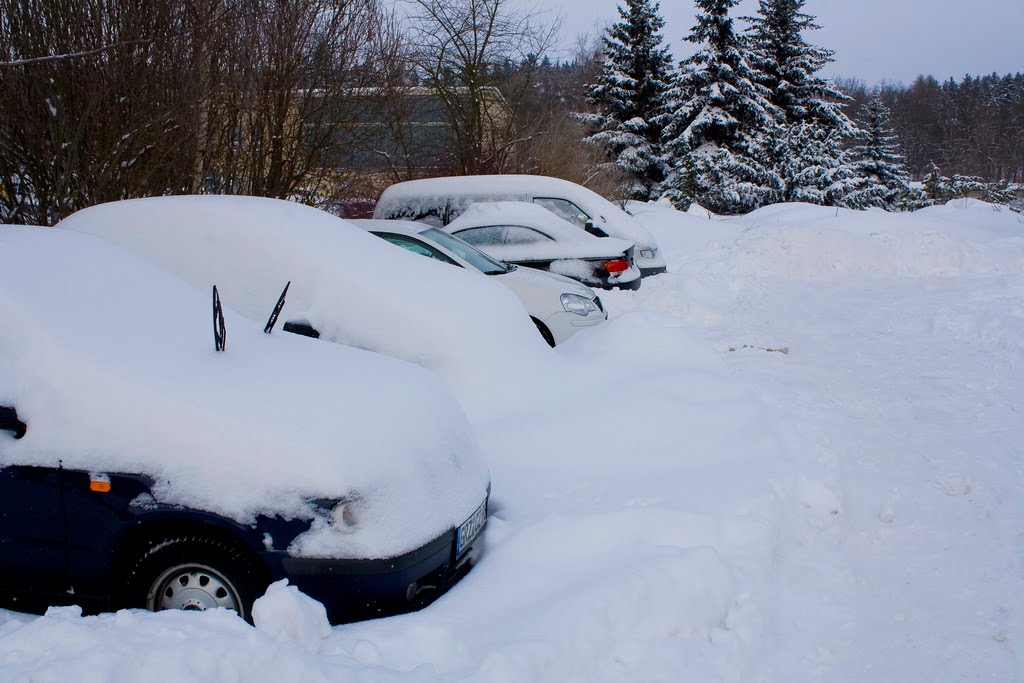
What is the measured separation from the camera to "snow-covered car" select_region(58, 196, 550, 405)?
5609 mm

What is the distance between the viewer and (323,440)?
3385 millimetres

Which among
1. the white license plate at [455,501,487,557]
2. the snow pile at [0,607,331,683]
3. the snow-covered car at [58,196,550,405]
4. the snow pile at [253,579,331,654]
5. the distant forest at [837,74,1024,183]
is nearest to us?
the snow pile at [0,607,331,683]

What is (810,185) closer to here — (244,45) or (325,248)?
(244,45)

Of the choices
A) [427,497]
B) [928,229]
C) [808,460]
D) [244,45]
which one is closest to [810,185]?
[928,229]

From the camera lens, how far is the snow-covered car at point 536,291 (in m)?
8.29

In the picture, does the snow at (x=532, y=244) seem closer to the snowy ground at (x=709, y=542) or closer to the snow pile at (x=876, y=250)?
the snowy ground at (x=709, y=542)

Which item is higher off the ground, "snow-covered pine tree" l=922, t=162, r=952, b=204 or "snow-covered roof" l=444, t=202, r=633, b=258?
"snow-covered pine tree" l=922, t=162, r=952, b=204

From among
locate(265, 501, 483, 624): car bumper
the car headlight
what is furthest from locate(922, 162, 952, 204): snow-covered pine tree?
locate(265, 501, 483, 624): car bumper

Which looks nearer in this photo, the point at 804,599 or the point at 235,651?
the point at 235,651

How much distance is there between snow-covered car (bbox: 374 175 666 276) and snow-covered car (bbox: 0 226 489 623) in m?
9.70

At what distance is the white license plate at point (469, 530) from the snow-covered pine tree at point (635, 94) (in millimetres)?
32806

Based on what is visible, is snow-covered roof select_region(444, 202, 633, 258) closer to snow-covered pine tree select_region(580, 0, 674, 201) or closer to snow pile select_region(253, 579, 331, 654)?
snow pile select_region(253, 579, 331, 654)

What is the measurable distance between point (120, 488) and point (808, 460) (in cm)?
416

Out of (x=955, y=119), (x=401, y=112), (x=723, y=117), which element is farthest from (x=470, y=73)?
(x=955, y=119)
